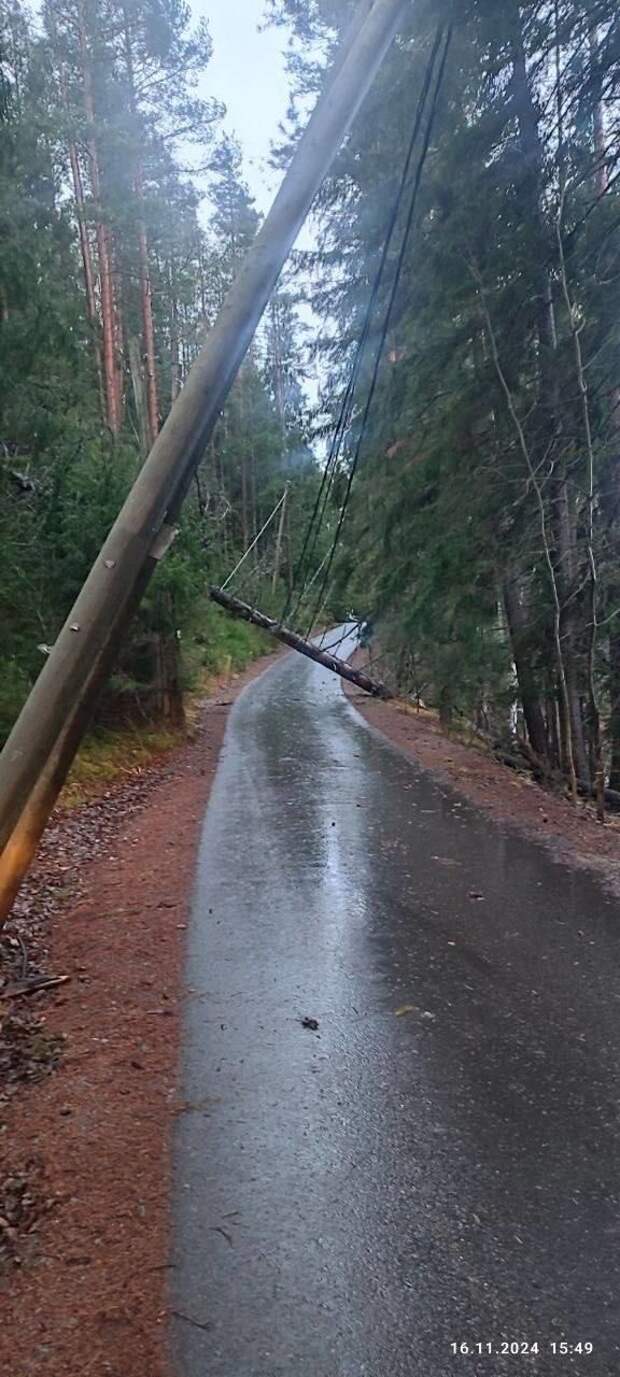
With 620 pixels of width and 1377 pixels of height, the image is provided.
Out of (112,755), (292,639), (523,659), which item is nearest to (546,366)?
(523,659)

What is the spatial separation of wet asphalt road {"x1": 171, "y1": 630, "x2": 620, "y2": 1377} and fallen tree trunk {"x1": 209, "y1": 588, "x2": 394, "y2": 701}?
41.4 ft

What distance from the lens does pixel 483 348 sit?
32.8 ft

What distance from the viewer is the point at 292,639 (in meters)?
20.2

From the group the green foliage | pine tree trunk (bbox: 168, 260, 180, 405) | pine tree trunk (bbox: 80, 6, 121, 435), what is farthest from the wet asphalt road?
pine tree trunk (bbox: 168, 260, 180, 405)

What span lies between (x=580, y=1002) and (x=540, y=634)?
685 cm

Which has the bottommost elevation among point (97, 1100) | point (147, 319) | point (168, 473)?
point (97, 1100)

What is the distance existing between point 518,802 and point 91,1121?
725 centimetres

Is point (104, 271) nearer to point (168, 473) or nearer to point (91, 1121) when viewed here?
point (168, 473)

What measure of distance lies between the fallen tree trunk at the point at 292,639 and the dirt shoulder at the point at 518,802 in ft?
12.9

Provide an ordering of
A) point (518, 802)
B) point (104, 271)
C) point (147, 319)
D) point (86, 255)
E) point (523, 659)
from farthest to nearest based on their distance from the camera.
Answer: point (147, 319) → point (86, 255) → point (104, 271) → point (523, 659) → point (518, 802)

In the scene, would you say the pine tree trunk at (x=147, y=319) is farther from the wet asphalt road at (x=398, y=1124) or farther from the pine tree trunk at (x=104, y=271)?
the wet asphalt road at (x=398, y=1124)

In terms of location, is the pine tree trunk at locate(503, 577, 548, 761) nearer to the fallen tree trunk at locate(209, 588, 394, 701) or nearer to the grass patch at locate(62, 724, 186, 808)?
the grass patch at locate(62, 724, 186, 808)

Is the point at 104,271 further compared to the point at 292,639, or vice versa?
the point at 292,639

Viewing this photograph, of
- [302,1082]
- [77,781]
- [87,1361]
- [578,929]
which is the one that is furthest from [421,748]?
[87,1361]
